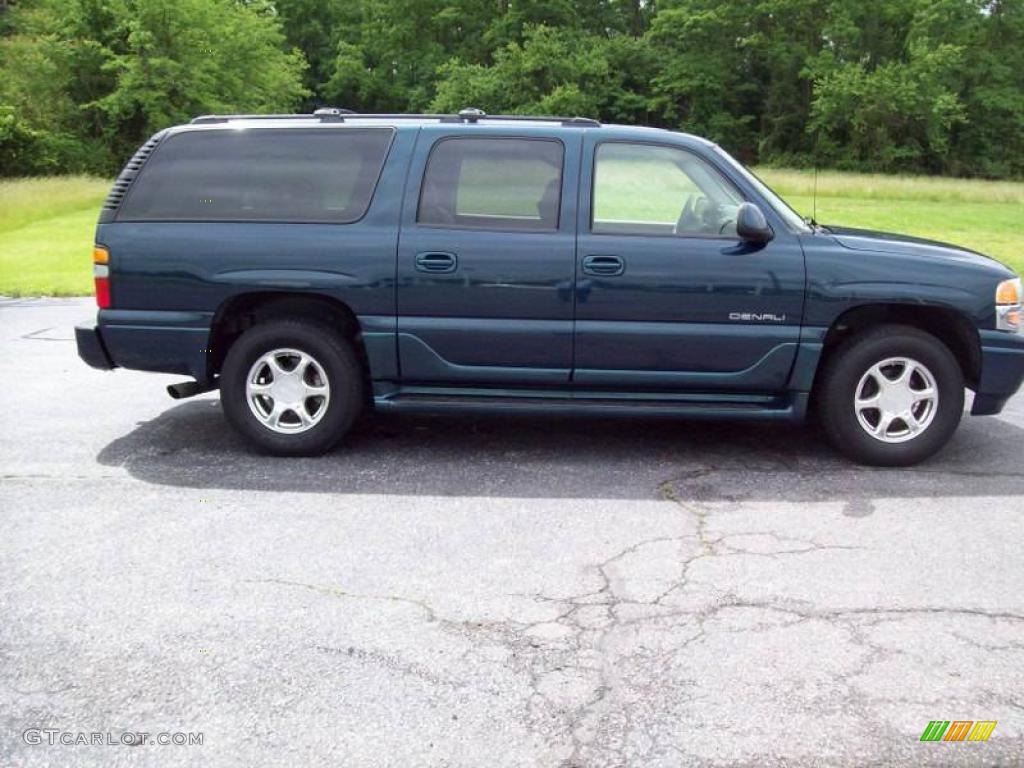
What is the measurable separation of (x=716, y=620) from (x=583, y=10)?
230ft

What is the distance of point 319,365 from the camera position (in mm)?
5832

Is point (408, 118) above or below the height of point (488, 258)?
above

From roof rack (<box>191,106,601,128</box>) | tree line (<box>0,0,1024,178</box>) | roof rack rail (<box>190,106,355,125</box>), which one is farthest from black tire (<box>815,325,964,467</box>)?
tree line (<box>0,0,1024,178</box>)

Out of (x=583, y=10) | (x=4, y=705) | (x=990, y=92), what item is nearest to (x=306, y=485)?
(x=4, y=705)

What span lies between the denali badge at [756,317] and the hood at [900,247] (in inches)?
21.9

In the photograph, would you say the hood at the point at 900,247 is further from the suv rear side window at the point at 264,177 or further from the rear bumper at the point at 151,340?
the rear bumper at the point at 151,340

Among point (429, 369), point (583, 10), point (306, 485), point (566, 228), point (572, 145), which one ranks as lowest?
point (306, 485)

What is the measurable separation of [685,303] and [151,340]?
2.94 m

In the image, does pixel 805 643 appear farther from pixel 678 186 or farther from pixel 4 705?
pixel 678 186

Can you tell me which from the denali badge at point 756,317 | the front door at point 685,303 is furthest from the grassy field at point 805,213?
the denali badge at point 756,317

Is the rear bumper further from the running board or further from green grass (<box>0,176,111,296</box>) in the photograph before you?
green grass (<box>0,176,111,296</box>)

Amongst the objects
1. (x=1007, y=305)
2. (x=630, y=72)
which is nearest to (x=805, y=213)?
(x=1007, y=305)

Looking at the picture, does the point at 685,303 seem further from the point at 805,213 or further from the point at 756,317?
the point at 805,213

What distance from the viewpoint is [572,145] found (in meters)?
5.86
